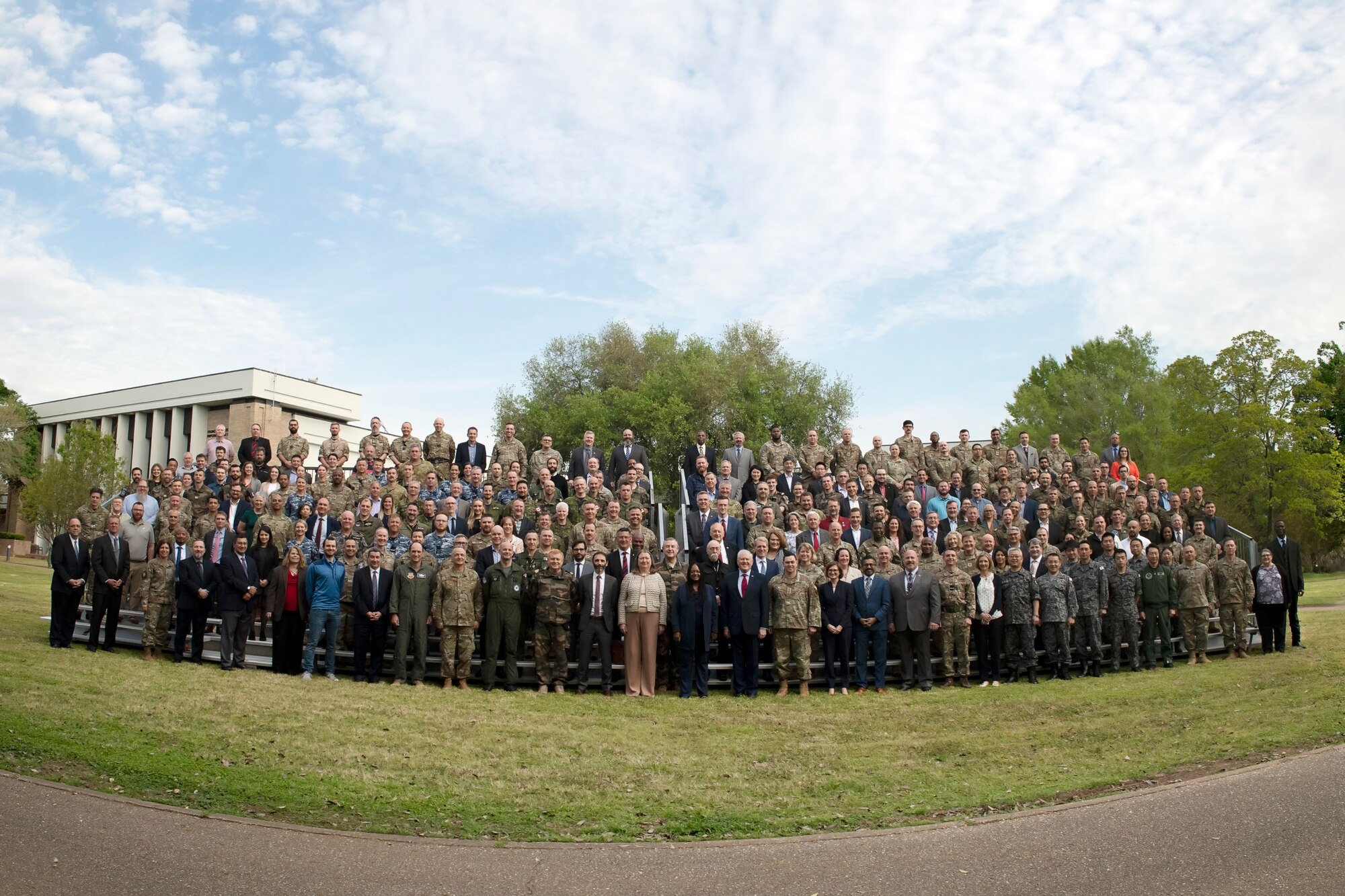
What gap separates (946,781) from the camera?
9.01 metres

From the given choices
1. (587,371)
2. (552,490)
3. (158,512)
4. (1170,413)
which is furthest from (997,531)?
(1170,413)

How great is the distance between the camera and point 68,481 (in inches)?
1726

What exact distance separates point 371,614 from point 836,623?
5938 mm

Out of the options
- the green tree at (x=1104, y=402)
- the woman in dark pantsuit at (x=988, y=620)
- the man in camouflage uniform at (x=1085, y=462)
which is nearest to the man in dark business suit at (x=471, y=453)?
the woman in dark pantsuit at (x=988, y=620)

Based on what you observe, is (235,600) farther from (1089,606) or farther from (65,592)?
→ (1089,606)

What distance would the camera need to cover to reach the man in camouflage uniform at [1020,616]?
13.8 m

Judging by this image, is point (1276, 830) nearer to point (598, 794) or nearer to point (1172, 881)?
point (1172, 881)

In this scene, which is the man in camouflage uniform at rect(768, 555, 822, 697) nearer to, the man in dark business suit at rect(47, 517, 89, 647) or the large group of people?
the large group of people

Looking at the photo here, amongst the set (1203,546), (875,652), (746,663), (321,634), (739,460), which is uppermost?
(739,460)

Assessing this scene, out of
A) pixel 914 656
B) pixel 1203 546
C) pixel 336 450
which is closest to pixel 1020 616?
pixel 914 656

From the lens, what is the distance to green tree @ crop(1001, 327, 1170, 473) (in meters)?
52.3

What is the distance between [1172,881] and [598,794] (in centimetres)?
434

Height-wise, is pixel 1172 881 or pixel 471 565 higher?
pixel 471 565

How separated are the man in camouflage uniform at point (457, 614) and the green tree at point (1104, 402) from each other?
4382 centimetres
